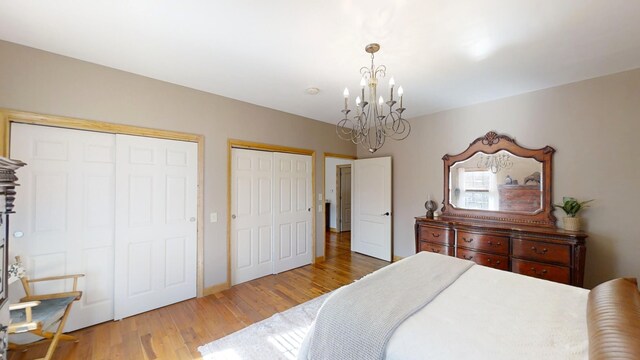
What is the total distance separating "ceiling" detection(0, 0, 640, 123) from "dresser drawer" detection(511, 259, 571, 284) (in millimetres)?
1991

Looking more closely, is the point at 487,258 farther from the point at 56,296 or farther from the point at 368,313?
the point at 56,296

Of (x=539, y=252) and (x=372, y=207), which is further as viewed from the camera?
(x=372, y=207)

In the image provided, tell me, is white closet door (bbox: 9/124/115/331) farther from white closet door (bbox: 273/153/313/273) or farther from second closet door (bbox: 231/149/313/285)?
white closet door (bbox: 273/153/313/273)

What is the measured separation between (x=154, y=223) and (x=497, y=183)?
4.20 metres

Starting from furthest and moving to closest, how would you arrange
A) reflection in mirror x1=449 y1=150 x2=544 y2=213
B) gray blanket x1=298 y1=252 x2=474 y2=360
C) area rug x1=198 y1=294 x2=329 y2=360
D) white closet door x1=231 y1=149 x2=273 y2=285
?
white closet door x1=231 y1=149 x2=273 y2=285 → reflection in mirror x1=449 y1=150 x2=544 y2=213 → area rug x1=198 y1=294 x2=329 y2=360 → gray blanket x1=298 y1=252 x2=474 y2=360

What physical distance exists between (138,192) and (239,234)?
128cm

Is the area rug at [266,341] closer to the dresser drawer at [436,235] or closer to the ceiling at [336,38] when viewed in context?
the dresser drawer at [436,235]

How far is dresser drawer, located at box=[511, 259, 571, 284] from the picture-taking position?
96.0 inches

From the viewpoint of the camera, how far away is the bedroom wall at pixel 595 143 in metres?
2.41

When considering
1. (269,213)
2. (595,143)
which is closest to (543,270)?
(595,143)

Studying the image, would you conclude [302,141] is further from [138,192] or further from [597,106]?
[597,106]

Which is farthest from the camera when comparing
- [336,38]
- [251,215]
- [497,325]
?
[251,215]

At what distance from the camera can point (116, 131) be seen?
7.85ft

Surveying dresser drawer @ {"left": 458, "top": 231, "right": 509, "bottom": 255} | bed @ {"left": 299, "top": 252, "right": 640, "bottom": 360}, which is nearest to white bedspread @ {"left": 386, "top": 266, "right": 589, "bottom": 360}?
bed @ {"left": 299, "top": 252, "right": 640, "bottom": 360}
